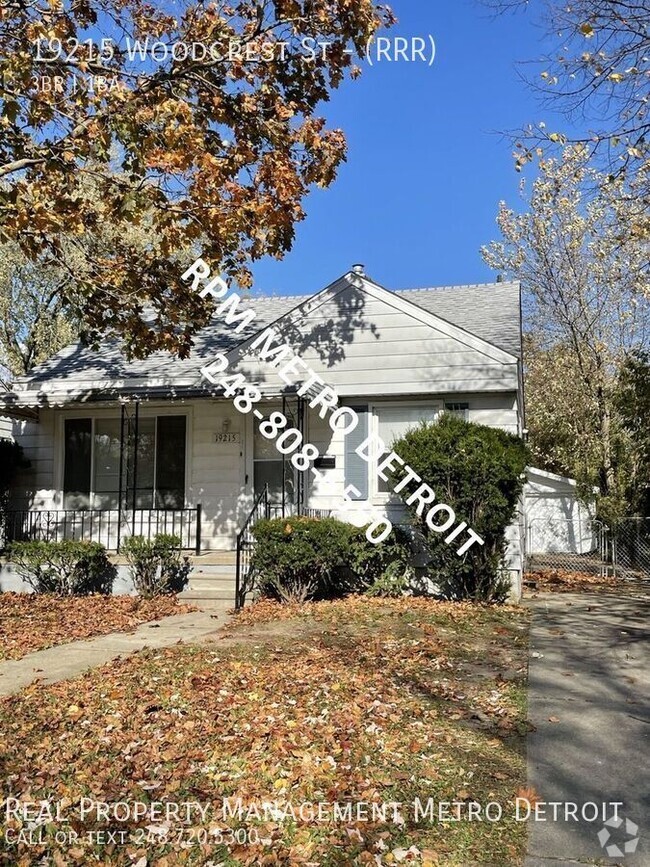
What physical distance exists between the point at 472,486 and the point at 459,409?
7.21 ft

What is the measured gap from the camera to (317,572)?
9.66m

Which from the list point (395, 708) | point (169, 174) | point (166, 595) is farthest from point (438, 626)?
point (169, 174)

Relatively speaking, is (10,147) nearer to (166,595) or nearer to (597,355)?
(166,595)

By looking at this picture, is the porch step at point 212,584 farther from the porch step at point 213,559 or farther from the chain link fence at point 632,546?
the chain link fence at point 632,546

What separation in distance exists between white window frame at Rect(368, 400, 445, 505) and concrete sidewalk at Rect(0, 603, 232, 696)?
3.20 m

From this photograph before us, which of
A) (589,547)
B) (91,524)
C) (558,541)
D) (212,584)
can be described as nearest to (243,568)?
(212,584)

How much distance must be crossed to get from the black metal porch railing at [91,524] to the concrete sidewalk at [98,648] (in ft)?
10.2

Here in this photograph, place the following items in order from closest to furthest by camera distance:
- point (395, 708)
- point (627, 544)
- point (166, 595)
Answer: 1. point (395, 708)
2. point (166, 595)
3. point (627, 544)

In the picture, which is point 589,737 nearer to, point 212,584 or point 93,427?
point 212,584

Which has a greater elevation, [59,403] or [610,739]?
[59,403]

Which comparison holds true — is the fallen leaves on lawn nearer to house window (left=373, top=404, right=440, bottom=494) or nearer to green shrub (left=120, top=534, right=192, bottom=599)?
house window (left=373, top=404, right=440, bottom=494)

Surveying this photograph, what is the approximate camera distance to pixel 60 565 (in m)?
10.4

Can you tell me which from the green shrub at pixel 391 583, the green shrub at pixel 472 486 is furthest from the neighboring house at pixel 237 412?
the green shrub at pixel 391 583

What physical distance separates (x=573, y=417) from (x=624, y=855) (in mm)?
20681
